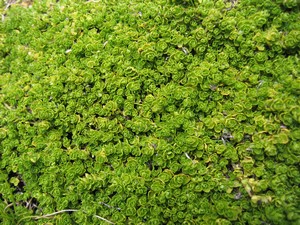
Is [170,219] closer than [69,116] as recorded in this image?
Yes

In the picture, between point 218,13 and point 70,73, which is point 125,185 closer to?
point 70,73

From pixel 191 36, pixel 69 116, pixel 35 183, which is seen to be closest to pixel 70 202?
pixel 35 183

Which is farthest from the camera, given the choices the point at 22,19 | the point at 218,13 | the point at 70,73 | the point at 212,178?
the point at 22,19

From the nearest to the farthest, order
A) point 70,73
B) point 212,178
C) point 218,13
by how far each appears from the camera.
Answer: point 212,178 < point 218,13 < point 70,73

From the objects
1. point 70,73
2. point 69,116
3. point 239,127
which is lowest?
point 239,127

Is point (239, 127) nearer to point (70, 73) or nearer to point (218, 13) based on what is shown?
point (218, 13)

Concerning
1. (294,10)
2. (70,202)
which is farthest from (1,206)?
(294,10)

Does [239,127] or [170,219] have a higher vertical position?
[239,127]
